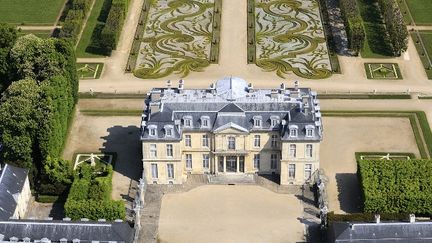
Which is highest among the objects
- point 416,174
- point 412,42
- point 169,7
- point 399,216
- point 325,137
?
point 169,7

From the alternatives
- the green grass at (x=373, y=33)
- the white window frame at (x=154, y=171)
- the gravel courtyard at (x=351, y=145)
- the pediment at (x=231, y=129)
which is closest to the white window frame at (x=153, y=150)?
the white window frame at (x=154, y=171)

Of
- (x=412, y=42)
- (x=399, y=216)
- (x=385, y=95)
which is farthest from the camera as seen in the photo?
(x=412, y=42)

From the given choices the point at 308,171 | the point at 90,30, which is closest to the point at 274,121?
the point at 308,171

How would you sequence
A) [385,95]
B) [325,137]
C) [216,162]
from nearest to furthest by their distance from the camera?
1. [216,162]
2. [325,137]
3. [385,95]

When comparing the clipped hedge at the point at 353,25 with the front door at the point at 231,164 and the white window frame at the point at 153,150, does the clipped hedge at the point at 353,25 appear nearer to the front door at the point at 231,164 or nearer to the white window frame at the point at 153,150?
the front door at the point at 231,164

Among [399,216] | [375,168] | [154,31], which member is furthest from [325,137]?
[154,31]

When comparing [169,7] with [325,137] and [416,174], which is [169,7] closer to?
[325,137]

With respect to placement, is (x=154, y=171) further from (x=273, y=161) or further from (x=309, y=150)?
(x=309, y=150)
